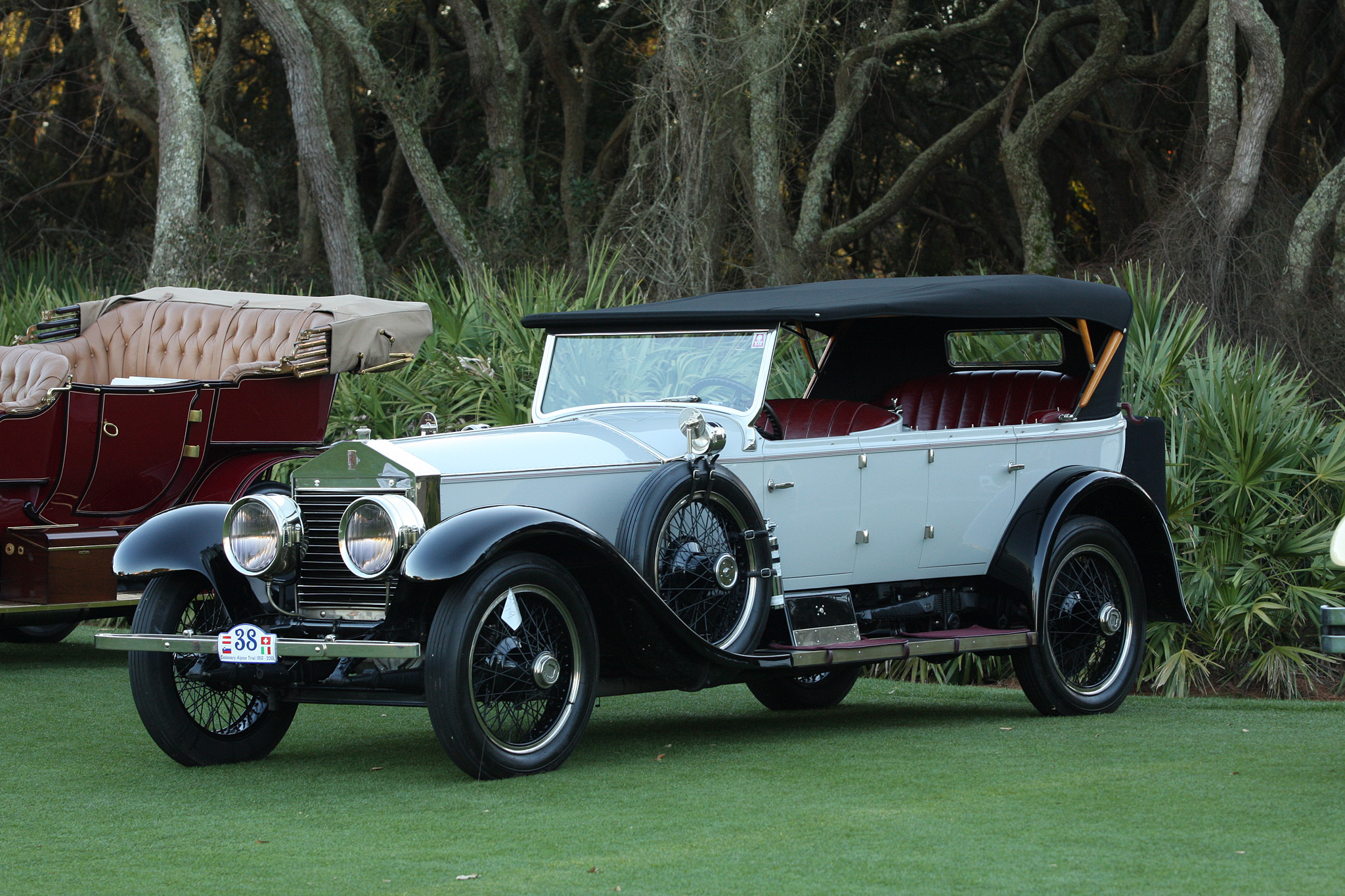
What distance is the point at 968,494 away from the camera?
22.5 feet

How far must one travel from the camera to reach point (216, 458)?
348 inches

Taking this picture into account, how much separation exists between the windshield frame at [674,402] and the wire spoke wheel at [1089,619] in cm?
164

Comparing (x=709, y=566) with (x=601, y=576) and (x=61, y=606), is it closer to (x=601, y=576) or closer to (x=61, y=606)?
(x=601, y=576)

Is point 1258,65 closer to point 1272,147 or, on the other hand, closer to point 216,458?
point 1272,147

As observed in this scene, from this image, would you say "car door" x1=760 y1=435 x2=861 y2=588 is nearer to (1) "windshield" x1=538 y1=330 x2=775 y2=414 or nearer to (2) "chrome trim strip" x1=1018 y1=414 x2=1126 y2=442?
(1) "windshield" x1=538 y1=330 x2=775 y2=414

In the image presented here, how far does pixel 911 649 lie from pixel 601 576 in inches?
58.4

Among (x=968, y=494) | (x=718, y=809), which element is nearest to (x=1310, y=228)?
(x=968, y=494)

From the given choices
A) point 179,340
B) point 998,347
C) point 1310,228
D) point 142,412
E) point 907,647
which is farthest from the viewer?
point 1310,228

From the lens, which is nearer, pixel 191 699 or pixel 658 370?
pixel 191 699

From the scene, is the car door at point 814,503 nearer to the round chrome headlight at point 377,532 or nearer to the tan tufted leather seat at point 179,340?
the round chrome headlight at point 377,532

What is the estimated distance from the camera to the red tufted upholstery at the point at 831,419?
22.6 ft

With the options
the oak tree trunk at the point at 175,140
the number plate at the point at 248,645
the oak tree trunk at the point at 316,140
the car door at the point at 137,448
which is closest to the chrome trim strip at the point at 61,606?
the car door at the point at 137,448

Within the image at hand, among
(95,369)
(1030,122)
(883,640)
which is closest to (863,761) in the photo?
(883,640)

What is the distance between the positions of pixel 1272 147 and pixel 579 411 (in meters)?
11.1
